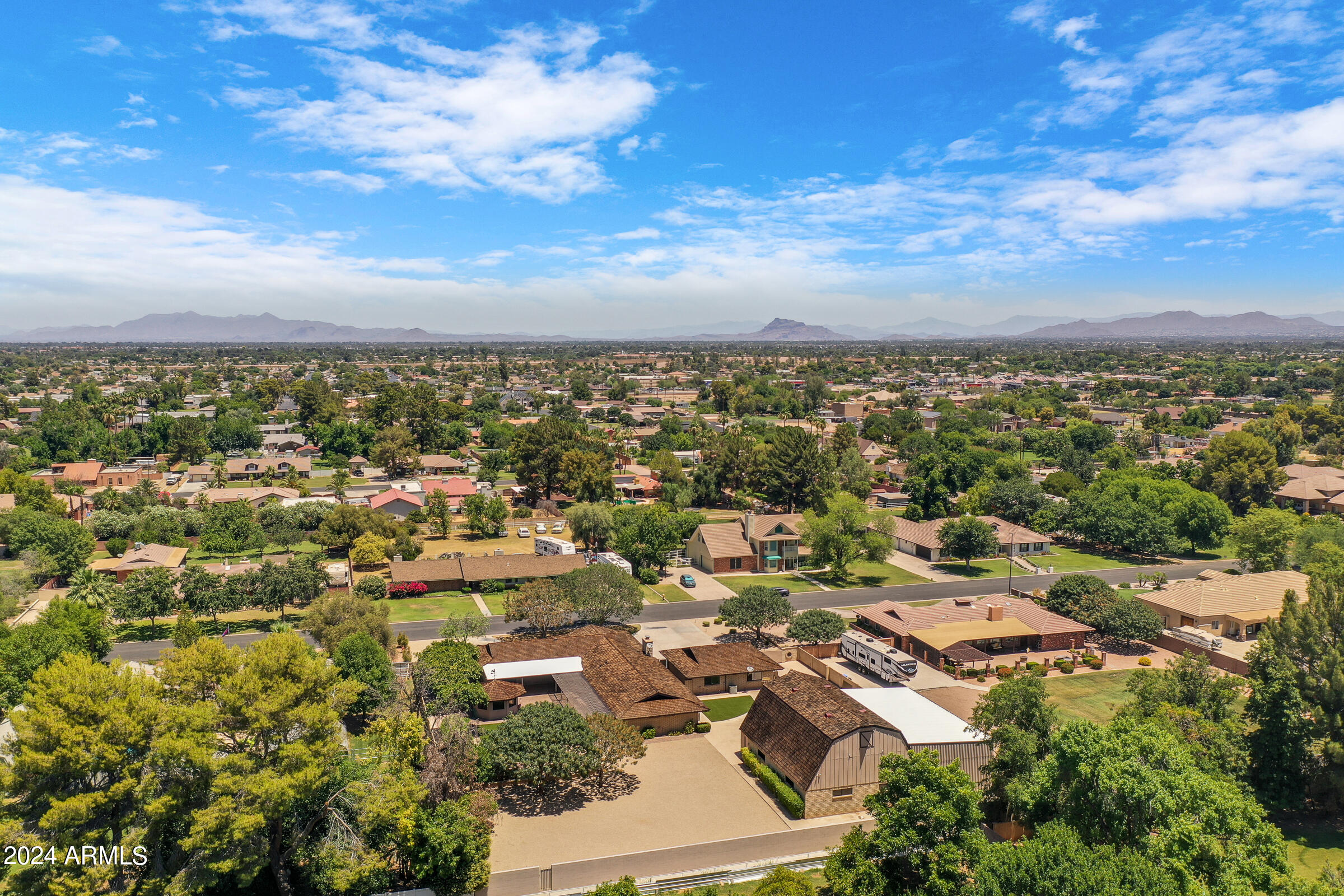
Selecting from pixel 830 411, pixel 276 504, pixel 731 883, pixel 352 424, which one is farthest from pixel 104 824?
pixel 830 411

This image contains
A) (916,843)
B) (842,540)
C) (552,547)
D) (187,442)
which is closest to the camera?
(916,843)

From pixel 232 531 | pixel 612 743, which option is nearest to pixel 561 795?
pixel 612 743

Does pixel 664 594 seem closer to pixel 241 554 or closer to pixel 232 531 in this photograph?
pixel 241 554

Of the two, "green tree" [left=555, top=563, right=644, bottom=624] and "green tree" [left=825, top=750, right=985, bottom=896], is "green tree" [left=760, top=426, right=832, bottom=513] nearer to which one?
"green tree" [left=555, top=563, right=644, bottom=624]

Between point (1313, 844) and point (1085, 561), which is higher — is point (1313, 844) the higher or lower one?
the higher one

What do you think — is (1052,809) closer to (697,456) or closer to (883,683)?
(883,683)

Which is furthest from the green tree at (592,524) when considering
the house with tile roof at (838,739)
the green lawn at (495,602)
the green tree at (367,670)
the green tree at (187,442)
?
the green tree at (187,442)
